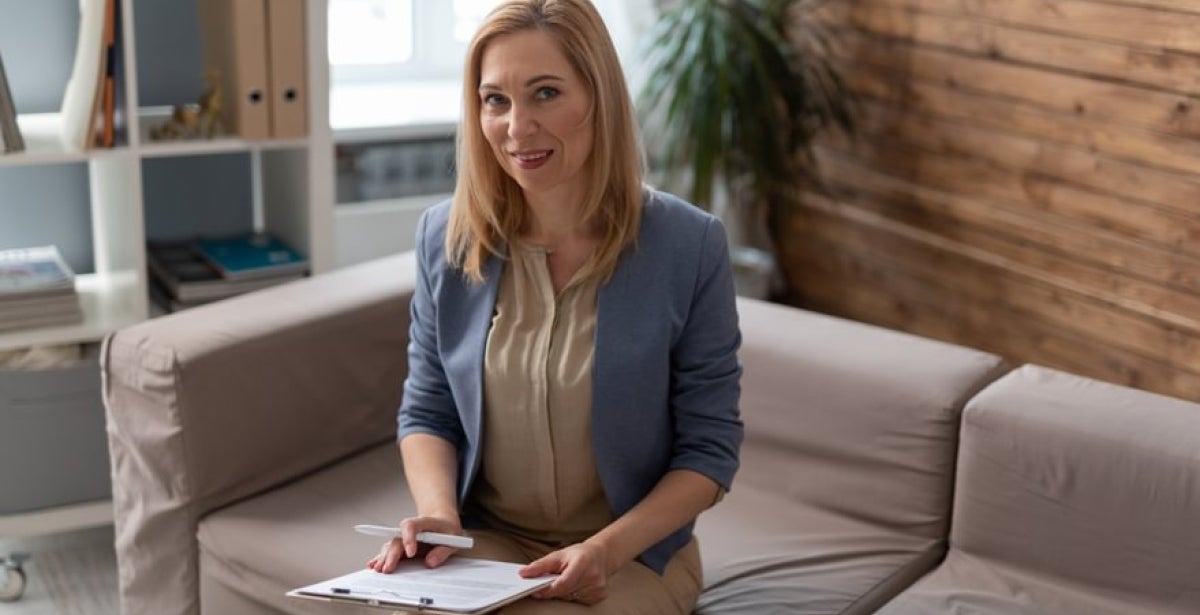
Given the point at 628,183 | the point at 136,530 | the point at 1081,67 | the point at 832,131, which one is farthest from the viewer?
the point at 832,131

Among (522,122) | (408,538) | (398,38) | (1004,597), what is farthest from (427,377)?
(398,38)

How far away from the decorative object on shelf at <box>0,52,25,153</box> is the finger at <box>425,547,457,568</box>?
1265 millimetres

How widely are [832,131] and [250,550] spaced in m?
2.05

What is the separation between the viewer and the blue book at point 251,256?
2719mm

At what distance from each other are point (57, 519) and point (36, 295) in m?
0.41

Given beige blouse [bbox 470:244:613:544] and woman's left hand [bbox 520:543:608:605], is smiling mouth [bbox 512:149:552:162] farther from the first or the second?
woman's left hand [bbox 520:543:608:605]

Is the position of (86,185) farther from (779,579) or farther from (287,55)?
(779,579)

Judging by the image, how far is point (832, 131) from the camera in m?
3.53

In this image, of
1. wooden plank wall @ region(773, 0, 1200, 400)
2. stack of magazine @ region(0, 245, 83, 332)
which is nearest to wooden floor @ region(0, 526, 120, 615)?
stack of magazine @ region(0, 245, 83, 332)

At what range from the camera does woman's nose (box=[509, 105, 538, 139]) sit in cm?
166

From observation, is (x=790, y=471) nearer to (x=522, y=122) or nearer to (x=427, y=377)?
(x=427, y=377)

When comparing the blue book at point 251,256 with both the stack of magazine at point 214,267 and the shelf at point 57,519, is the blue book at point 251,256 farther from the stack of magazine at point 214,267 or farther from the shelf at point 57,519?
the shelf at point 57,519

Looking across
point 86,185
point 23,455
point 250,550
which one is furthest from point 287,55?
point 250,550

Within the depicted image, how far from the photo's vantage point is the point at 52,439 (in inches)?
98.9
